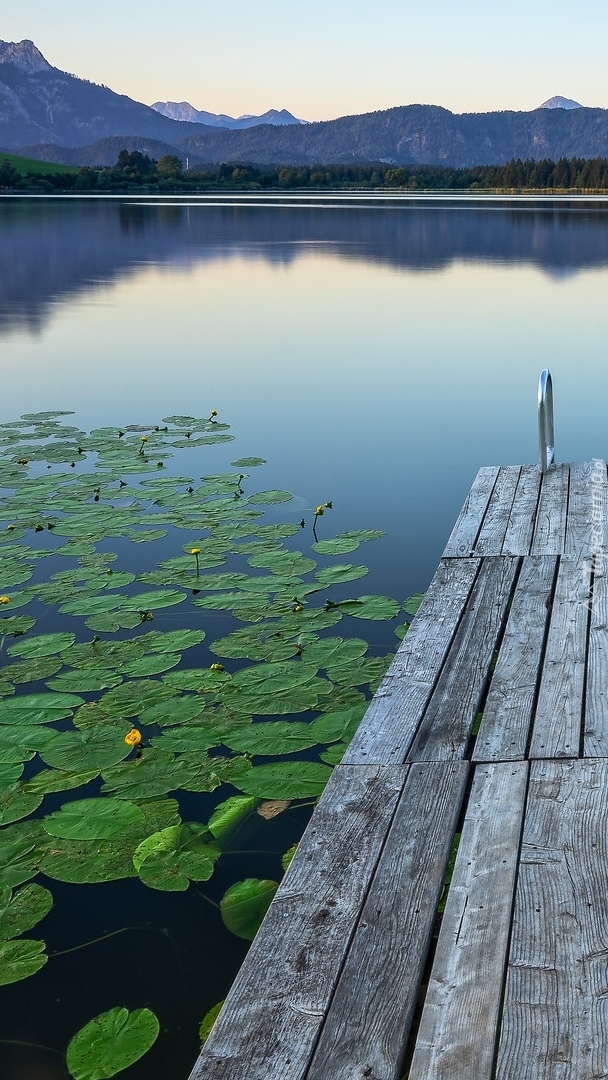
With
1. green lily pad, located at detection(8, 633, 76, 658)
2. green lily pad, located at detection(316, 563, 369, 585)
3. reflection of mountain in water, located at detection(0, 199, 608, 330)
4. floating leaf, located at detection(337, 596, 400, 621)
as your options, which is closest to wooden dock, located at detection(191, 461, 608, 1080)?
floating leaf, located at detection(337, 596, 400, 621)

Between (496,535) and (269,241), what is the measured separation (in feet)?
80.0

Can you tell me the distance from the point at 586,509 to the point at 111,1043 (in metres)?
3.11

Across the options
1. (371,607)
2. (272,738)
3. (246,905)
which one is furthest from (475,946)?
(371,607)

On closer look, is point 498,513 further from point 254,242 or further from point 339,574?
point 254,242

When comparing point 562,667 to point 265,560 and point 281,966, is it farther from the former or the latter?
point 265,560

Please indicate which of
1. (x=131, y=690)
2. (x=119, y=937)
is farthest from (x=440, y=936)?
(x=131, y=690)

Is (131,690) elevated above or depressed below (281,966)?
below

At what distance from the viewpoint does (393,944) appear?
5.52 ft

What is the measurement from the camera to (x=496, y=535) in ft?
13.4

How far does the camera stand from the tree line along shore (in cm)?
7369

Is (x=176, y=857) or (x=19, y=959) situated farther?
(x=176, y=857)

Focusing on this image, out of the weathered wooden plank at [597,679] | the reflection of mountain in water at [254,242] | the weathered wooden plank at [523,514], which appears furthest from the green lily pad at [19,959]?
the reflection of mountain in water at [254,242]

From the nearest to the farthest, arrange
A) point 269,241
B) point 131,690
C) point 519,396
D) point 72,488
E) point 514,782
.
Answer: point 514,782 < point 131,690 < point 72,488 < point 519,396 < point 269,241

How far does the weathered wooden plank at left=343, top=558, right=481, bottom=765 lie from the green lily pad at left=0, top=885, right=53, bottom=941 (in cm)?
79
